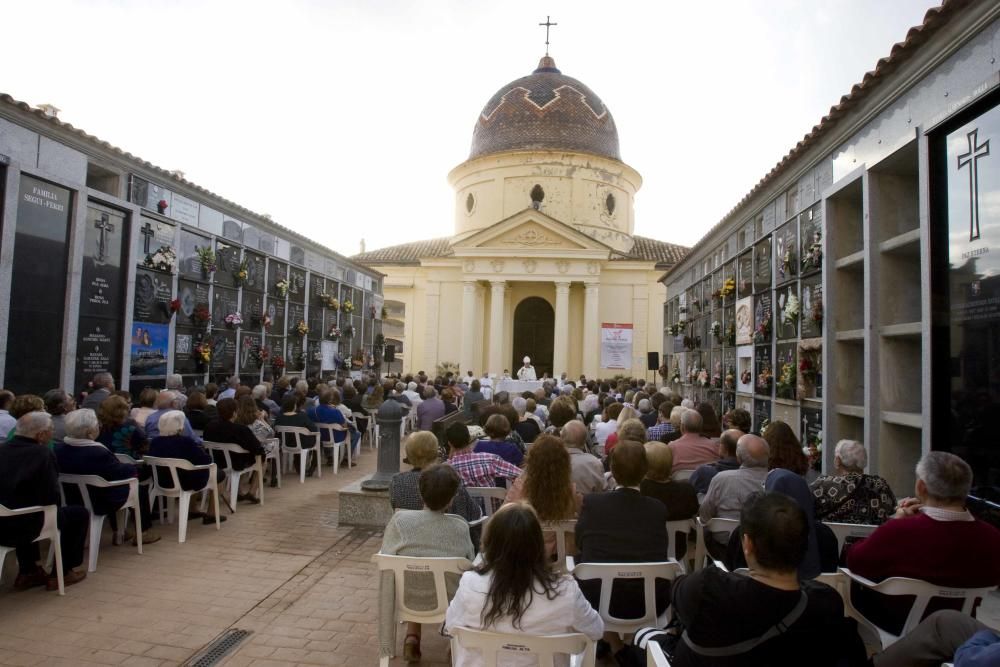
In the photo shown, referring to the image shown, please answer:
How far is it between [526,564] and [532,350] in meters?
29.6

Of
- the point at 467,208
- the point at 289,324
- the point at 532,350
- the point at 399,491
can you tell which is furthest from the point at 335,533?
the point at 467,208

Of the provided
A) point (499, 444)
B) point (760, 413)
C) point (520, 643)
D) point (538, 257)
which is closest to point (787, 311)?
point (760, 413)

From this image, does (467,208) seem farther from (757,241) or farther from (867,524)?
(867,524)

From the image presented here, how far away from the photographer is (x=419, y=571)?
3768 millimetres

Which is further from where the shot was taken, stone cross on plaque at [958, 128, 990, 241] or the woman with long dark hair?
stone cross on plaque at [958, 128, 990, 241]

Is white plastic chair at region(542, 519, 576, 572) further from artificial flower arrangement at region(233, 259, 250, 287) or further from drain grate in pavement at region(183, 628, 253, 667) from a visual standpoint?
artificial flower arrangement at region(233, 259, 250, 287)

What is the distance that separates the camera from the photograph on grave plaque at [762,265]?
10.2 meters

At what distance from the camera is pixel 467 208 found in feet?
Answer: 116

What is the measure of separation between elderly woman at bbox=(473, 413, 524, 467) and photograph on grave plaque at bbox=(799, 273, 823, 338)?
171 inches

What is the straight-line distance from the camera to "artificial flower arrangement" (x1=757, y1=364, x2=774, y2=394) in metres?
9.77

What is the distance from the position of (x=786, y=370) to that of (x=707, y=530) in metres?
5.02

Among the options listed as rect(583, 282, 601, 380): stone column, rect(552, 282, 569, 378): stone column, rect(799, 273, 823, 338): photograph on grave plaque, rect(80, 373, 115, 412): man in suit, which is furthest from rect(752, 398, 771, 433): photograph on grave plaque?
rect(583, 282, 601, 380): stone column

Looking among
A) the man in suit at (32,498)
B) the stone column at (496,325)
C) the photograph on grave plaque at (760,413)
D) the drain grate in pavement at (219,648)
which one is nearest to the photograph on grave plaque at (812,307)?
the photograph on grave plaque at (760,413)

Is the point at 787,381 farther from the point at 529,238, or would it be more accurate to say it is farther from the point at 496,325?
the point at 529,238
